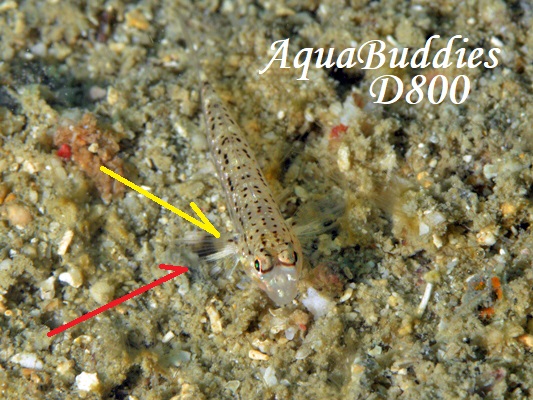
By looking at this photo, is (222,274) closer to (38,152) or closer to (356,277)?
(356,277)

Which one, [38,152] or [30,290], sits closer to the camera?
[30,290]

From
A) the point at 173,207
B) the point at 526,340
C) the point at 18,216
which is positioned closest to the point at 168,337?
the point at 173,207

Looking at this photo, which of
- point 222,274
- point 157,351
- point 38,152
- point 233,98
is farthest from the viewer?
point 233,98

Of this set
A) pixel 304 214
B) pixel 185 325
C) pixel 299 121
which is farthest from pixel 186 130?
pixel 185 325

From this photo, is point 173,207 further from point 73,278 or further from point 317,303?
point 317,303

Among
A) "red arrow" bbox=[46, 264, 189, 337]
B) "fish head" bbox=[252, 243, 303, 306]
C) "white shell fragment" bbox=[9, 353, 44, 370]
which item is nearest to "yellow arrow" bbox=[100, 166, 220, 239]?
"red arrow" bbox=[46, 264, 189, 337]
